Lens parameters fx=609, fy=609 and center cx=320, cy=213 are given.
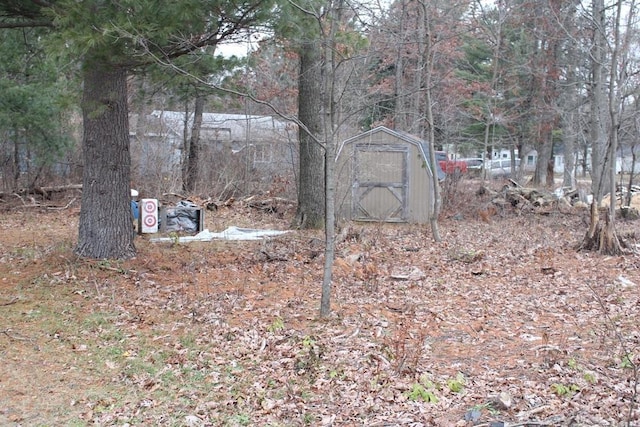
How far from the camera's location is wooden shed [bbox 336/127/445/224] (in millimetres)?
14062

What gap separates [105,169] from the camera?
7.89 m

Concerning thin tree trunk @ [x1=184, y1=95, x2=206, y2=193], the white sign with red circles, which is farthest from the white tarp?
thin tree trunk @ [x1=184, y1=95, x2=206, y2=193]

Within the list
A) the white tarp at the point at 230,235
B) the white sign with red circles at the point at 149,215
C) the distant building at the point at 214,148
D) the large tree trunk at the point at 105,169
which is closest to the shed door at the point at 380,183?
the distant building at the point at 214,148

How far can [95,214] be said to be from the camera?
7977 millimetres

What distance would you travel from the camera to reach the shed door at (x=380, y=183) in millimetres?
14117

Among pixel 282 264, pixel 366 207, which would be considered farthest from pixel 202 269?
pixel 366 207

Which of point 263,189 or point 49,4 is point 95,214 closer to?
point 49,4

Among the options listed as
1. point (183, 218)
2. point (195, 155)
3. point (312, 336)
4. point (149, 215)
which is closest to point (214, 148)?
point (195, 155)

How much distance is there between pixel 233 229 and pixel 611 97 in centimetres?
705

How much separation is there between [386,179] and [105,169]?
7.70 meters

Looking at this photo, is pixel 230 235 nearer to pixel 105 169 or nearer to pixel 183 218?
pixel 183 218

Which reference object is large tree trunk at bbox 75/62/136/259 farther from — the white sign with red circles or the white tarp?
the white tarp

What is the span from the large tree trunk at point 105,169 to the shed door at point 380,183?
7.02 meters

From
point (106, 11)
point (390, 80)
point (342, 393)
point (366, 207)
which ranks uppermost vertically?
point (390, 80)
